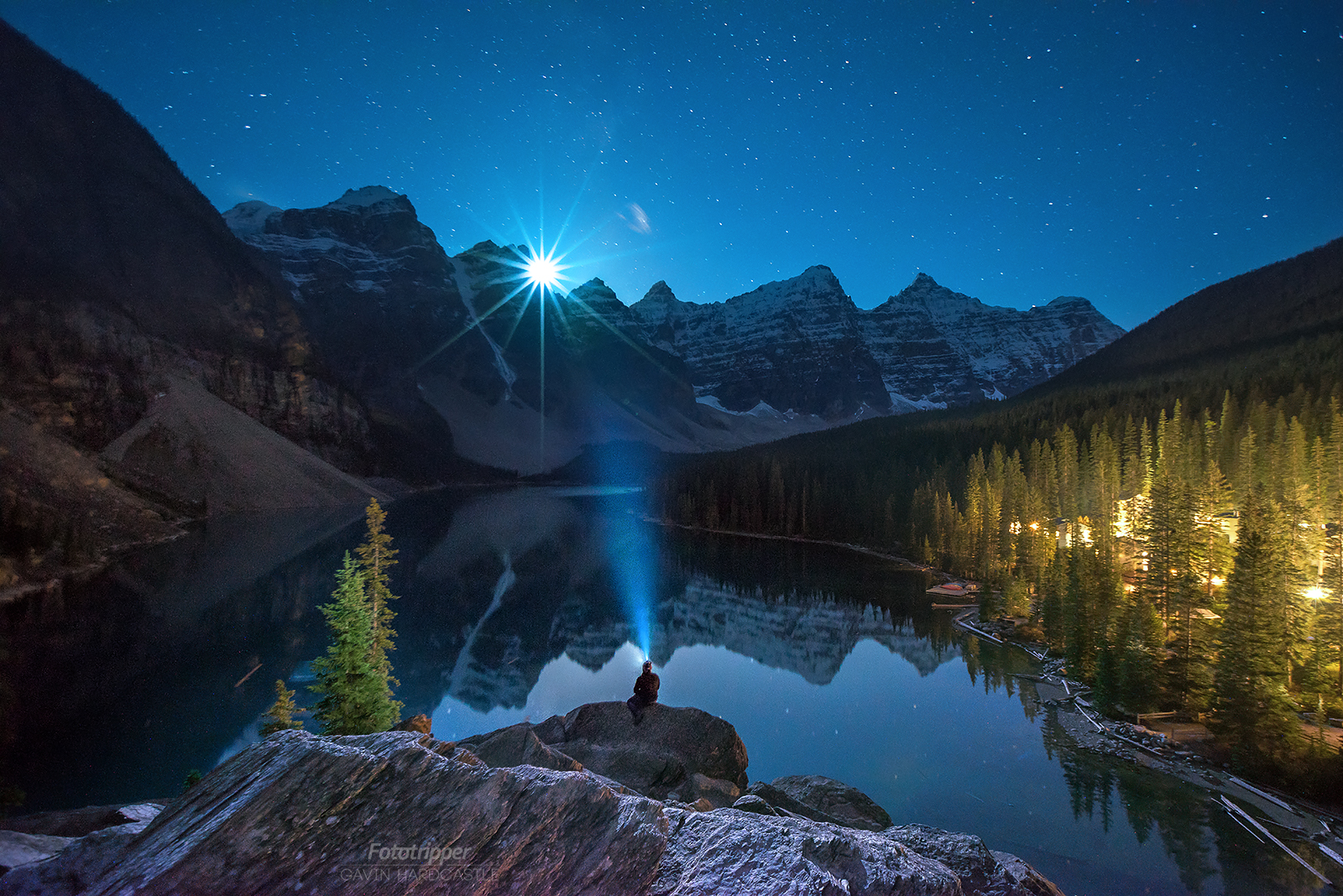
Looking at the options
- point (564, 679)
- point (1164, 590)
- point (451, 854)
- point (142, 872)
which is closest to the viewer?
point (142, 872)

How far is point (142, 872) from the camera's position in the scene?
5.62 meters

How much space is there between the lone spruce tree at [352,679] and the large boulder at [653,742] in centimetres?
517

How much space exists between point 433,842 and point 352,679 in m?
13.8

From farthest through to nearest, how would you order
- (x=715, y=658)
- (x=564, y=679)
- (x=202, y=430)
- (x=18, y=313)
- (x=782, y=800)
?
1. (x=202, y=430)
2. (x=18, y=313)
3. (x=715, y=658)
4. (x=564, y=679)
5. (x=782, y=800)

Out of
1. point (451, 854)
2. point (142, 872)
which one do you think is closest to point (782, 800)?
point (451, 854)

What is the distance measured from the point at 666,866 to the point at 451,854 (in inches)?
86.6

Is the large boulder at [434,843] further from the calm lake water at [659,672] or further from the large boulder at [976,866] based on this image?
the calm lake water at [659,672]

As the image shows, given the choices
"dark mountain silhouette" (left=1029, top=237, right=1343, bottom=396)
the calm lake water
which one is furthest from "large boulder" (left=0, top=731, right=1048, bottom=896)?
"dark mountain silhouette" (left=1029, top=237, right=1343, bottom=396)

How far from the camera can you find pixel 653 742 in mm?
18656

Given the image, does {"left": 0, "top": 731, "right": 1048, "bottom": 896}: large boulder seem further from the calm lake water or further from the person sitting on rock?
the calm lake water

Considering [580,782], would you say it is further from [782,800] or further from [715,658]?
[715,658]

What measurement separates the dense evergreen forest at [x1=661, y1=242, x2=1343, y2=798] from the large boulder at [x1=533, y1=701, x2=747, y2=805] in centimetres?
1978

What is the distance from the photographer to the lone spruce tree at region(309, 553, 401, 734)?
17.5 meters

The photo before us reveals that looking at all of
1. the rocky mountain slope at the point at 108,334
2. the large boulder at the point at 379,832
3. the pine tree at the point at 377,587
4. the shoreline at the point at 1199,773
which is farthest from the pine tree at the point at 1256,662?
the rocky mountain slope at the point at 108,334
